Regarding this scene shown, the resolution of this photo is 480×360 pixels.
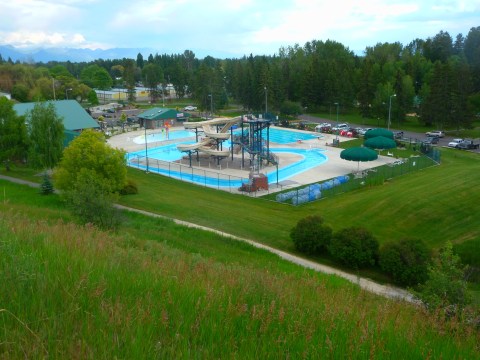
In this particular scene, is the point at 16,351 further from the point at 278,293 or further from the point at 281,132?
the point at 281,132

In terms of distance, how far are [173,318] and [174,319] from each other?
27 mm

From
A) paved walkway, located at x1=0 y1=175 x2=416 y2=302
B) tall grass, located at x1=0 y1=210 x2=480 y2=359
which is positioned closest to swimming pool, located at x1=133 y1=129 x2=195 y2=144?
paved walkway, located at x1=0 y1=175 x2=416 y2=302

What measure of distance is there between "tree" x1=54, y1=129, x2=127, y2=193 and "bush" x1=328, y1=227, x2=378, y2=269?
41.6 ft

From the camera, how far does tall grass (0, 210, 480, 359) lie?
12.1 ft

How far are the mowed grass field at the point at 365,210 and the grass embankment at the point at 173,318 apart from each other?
15403 millimetres

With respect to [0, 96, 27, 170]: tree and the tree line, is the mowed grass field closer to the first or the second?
[0, 96, 27, 170]: tree

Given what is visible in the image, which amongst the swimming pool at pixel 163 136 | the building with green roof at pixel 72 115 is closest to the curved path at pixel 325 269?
the building with green roof at pixel 72 115

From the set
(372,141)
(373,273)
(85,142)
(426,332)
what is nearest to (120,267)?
(426,332)

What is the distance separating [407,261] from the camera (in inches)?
656

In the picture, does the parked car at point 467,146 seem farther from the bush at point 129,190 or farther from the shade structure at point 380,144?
the bush at point 129,190

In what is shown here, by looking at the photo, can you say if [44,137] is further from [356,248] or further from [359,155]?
[359,155]

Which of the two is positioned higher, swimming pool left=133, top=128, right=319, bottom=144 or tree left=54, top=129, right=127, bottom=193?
tree left=54, top=129, right=127, bottom=193

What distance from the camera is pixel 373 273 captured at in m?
18.1

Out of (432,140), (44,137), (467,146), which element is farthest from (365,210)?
(432,140)
